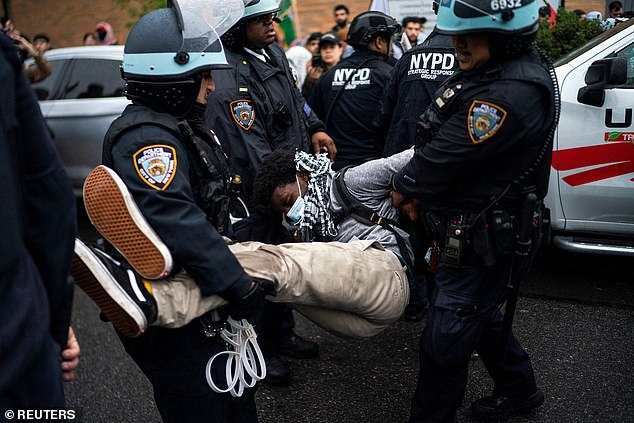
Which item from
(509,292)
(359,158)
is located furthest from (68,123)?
(509,292)

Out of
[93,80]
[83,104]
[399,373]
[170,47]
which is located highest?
[170,47]

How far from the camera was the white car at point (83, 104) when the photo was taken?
20.6 feet

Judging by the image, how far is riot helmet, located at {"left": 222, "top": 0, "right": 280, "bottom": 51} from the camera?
333cm

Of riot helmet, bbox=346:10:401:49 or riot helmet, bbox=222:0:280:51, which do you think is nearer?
riot helmet, bbox=222:0:280:51


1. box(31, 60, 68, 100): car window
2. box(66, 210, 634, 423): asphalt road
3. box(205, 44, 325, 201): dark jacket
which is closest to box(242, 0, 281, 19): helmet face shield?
box(205, 44, 325, 201): dark jacket

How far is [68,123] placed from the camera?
6.42 metres

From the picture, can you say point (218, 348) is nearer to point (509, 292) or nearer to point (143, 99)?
point (143, 99)

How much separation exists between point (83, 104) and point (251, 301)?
490 centimetres

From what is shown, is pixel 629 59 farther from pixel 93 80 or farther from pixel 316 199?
pixel 93 80

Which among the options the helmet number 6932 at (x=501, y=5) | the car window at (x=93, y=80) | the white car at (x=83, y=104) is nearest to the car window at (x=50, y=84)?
the white car at (x=83, y=104)

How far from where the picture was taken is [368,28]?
4473 mm

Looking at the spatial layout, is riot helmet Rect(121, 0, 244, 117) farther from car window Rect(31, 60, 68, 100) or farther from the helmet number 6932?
car window Rect(31, 60, 68, 100)

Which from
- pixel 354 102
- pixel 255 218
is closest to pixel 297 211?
pixel 255 218

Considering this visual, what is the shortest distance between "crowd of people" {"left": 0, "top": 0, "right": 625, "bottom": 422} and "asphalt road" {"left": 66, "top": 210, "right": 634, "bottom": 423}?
22 cm
